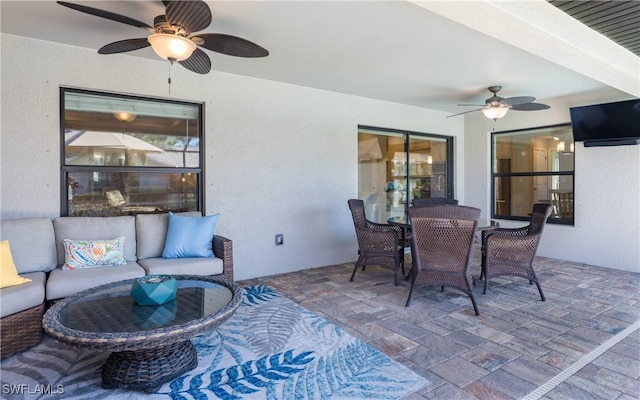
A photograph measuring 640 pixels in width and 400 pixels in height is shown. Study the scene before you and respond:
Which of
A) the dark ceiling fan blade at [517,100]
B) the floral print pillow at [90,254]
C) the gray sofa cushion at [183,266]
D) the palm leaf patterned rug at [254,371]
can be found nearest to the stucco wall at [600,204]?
the dark ceiling fan blade at [517,100]

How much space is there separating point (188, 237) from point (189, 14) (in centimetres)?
212

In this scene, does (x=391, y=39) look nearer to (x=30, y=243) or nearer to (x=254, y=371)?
(x=254, y=371)

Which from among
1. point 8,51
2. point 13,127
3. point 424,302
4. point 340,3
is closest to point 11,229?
point 13,127

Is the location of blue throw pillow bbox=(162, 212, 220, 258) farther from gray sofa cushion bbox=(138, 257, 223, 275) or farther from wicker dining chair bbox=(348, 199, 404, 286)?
wicker dining chair bbox=(348, 199, 404, 286)

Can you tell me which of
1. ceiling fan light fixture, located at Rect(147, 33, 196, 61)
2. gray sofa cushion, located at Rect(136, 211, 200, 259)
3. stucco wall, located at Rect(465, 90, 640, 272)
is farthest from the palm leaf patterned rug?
stucco wall, located at Rect(465, 90, 640, 272)

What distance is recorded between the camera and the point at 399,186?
6.40 meters

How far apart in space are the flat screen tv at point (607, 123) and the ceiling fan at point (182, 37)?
4843 millimetres

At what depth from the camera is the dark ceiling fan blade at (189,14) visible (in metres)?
2.07

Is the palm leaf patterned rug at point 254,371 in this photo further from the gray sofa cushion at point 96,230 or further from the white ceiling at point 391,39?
the white ceiling at point 391,39

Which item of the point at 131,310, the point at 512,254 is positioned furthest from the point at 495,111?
the point at 131,310

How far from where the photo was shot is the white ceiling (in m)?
2.63

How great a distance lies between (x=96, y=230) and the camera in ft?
11.2

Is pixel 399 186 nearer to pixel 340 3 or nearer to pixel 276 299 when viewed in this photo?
pixel 276 299

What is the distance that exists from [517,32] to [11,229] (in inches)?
168
